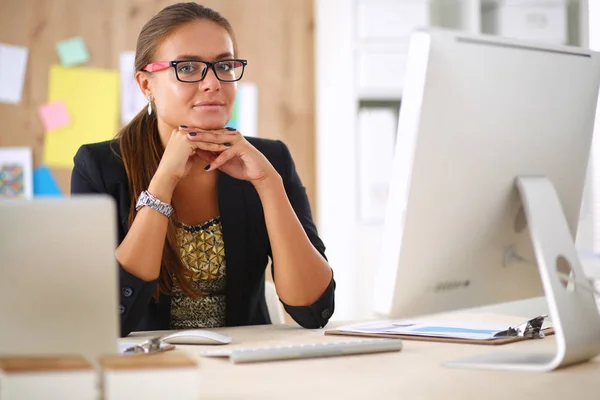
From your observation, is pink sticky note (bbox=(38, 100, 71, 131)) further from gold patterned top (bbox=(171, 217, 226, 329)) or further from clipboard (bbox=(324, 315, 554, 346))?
clipboard (bbox=(324, 315, 554, 346))

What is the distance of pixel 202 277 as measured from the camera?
69.3 inches

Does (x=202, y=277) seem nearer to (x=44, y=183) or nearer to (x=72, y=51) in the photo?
(x=44, y=183)

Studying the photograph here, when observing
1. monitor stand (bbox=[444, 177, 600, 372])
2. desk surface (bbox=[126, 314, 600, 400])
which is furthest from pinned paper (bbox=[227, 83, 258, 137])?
monitor stand (bbox=[444, 177, 600, 372])

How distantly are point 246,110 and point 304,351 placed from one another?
7.10 feet

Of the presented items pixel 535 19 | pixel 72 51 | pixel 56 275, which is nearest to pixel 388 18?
pixel 535 19

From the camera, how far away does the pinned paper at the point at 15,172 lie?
3029 millimetres

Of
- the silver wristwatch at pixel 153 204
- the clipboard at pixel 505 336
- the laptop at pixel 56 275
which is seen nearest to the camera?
the laptop at pixel 56 275

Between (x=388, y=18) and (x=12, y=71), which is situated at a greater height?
(x=388, y=18)

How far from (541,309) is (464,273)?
0.83 m

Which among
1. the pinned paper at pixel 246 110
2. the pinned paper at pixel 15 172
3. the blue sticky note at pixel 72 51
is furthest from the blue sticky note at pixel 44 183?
the pinned paper at pixel 246 110

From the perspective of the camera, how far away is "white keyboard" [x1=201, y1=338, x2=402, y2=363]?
1146 millimetres

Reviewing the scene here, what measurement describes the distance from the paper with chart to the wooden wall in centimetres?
178

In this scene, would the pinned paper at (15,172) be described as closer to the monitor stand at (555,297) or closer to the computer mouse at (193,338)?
the computer mouse at (193,338)

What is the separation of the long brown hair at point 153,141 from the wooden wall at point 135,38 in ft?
4.33
